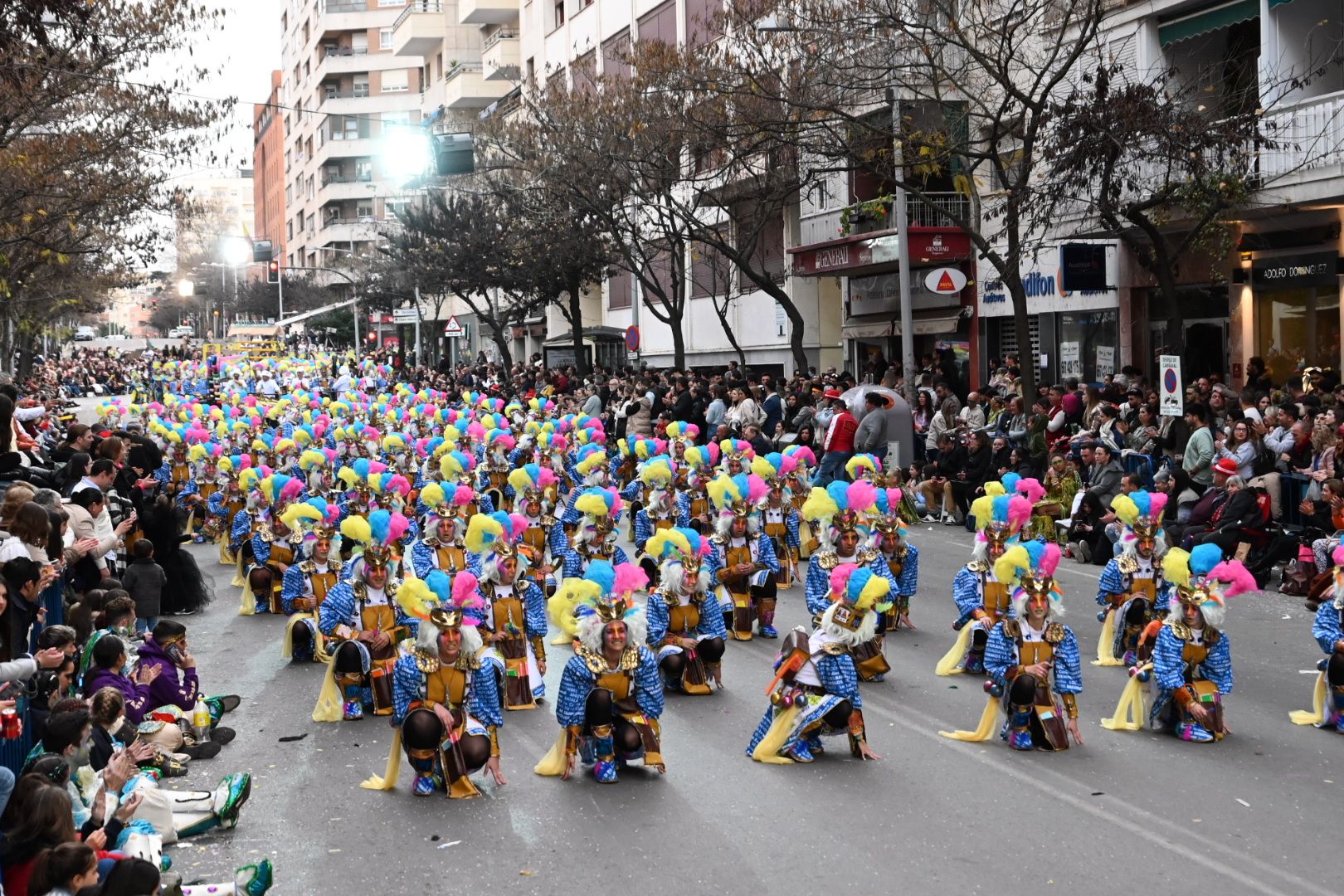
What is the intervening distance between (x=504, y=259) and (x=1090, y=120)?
28997 mm

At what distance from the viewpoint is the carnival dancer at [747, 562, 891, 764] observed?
938 centimetres

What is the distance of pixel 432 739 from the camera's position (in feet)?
28.6

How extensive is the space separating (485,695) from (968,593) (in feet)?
14.4

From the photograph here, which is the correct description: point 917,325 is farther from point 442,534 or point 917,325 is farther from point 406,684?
point 406,684

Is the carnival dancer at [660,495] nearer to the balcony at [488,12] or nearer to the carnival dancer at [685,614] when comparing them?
the carnival dancer at [685,614]

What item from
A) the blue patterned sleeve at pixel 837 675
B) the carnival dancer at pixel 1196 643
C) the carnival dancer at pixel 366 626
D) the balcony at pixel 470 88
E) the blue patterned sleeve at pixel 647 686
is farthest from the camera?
the balcony at pixel 470 88

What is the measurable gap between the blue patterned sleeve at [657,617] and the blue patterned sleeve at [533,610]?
0.92 meters

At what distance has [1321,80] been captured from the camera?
21516 mm

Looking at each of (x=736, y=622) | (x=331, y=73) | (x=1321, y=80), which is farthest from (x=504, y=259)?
(x=331, y=73)

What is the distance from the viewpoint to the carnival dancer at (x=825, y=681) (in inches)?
369

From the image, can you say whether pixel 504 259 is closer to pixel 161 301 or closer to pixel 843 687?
pixel 843 687

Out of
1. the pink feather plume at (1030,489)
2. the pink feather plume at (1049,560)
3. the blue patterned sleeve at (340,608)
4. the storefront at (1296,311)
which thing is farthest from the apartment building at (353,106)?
the pink feather plume at (1049,560)

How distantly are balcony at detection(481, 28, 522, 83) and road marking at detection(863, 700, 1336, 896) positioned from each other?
5242cm

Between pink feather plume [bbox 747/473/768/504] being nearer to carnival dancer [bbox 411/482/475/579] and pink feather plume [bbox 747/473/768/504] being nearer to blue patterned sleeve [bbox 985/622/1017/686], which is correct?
carnival dancer [bbox 411/482/475/579]
